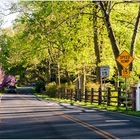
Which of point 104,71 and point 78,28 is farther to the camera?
point 78,28

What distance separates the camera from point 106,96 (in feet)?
123

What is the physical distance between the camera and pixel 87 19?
43906mm

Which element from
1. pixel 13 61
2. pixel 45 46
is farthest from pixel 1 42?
pixel 45 46

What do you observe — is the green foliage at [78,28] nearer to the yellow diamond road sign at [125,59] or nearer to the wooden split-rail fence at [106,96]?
the wooden split-rail fence at [106,96]

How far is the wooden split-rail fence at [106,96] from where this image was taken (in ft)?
104

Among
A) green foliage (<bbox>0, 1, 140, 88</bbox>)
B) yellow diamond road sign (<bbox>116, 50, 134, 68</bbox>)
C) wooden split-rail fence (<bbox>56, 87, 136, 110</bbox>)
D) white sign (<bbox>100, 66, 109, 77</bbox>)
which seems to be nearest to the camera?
yellow diamond road sign (<bbox>116, 50, 134, 68</bbox>)

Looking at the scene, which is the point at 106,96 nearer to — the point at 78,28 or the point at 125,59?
the point at 78,28

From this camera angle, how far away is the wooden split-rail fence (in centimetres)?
3179

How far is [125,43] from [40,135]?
36.1 meters

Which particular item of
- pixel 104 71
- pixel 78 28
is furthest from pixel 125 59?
pixel 78 28

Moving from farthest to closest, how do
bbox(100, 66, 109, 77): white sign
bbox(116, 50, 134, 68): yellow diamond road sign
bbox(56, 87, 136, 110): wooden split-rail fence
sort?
bbox(100, 66, 109, 77): white sign, bbox(56, 87, 136, 110): wooden split-rail fence, bbox(116, 50, 134, 68): yellow diamond road sign

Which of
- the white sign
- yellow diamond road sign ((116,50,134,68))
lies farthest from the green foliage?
yellow diamond road sign ((116,50,134,68))

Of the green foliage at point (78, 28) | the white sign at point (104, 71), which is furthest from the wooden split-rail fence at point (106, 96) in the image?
the green foliage at point (78, 28)

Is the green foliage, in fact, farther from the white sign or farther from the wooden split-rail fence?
the white sign
